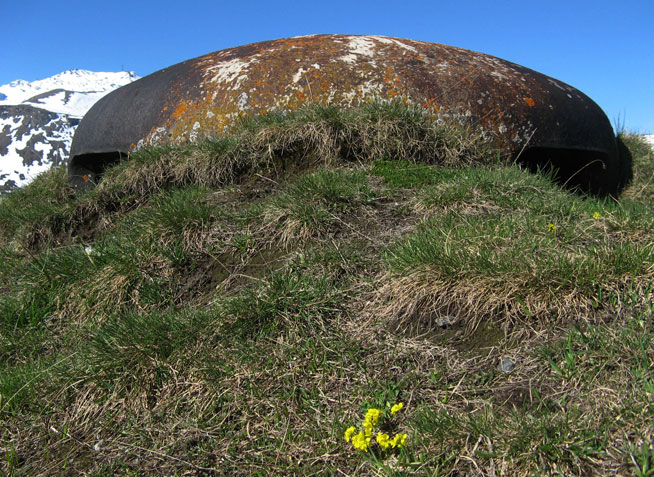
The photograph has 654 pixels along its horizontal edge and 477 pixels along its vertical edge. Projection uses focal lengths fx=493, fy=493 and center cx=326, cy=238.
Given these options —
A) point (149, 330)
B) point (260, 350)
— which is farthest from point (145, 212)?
point (260, 350)

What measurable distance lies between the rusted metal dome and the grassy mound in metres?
0.90

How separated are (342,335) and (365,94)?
7.91 ft

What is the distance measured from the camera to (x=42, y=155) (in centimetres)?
1082

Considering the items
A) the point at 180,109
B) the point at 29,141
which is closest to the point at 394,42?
the point at 180,109

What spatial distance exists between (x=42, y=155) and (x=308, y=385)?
36.3 ft

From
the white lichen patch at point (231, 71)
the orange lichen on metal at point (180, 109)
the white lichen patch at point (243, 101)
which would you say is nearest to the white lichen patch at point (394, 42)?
the white lichen patch at point (231, 71)

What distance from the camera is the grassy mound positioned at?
63.4 inches

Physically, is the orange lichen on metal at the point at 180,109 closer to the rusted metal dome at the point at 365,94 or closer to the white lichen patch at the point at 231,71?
the rusted metal dome at the point at 365,94

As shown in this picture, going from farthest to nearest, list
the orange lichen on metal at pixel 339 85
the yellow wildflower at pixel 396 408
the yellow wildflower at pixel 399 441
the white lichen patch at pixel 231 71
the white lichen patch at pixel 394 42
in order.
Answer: the white lichen patch at pixel 394 42
the white lichen patch at pixel 231 71
the orange lichen on metal at pixel 339 85
the yellow wildflower at pixel 396 408
the yellow wildflower at pixel 399 441

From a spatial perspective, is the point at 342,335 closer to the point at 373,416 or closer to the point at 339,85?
the point at 373,416

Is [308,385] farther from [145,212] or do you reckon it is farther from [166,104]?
[166,104]

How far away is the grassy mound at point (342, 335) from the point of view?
5.28 feet

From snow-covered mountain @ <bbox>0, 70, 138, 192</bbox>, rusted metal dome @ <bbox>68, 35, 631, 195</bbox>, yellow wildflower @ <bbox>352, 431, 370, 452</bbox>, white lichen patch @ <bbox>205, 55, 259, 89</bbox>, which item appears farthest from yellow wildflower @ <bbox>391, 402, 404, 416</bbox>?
snow-covered mountain @ <bbox>0, 70, 138, 192</bbox>

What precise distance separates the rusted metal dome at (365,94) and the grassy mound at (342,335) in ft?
2.97
